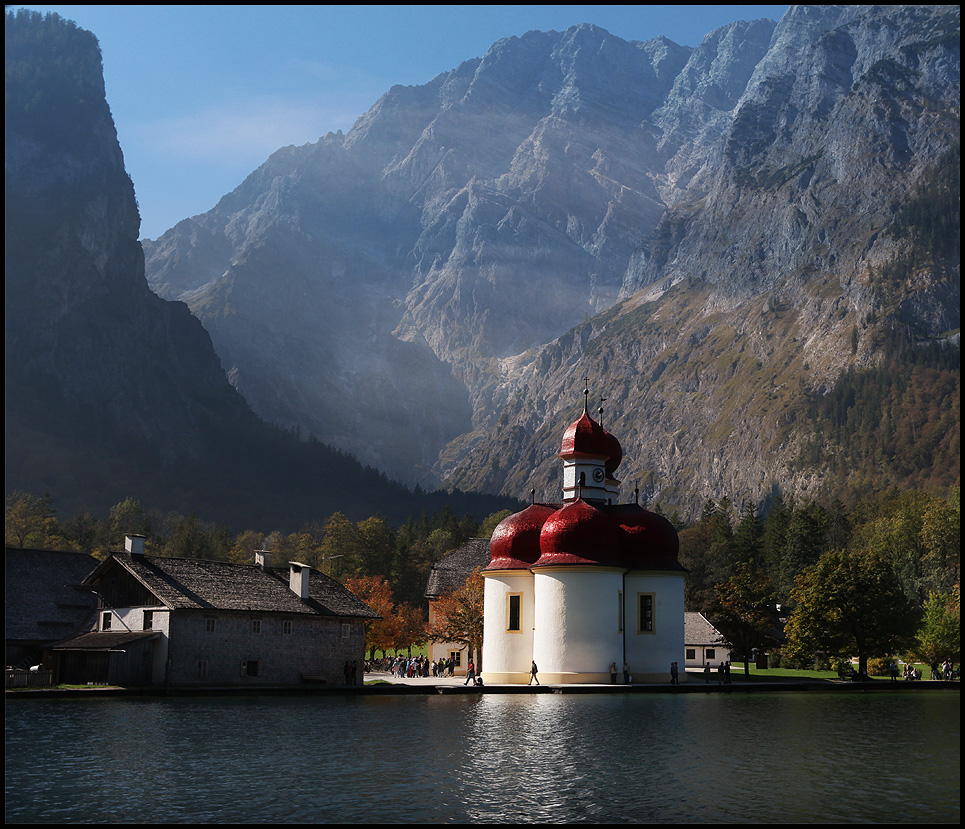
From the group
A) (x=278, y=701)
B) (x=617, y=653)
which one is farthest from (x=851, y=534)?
(x=278, y=701)

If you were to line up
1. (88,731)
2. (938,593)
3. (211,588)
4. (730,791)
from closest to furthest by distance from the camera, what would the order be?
(730,791) < (88,731) < (211,588) < (938,593)

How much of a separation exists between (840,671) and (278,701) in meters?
46.2

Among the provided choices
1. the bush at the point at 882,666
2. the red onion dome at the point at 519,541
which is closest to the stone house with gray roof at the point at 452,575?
the red onion dome at the point at 519,541

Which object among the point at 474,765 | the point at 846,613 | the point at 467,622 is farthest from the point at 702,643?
the point at 474,765

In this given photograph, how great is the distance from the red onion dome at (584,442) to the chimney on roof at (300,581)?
21.3 meters

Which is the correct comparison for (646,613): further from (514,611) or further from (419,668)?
(419,668)

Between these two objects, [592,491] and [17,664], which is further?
[592,491]

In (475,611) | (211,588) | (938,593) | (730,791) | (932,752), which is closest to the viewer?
(730,791)

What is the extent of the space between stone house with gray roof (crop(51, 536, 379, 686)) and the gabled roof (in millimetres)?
81

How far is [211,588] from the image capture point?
72.8 metres

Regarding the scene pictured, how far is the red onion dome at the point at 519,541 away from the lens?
272 feet

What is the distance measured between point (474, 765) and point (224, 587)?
4198cm

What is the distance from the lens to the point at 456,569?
116000 millimetres

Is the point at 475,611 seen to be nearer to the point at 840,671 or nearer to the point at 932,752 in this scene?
the point at 840,671
